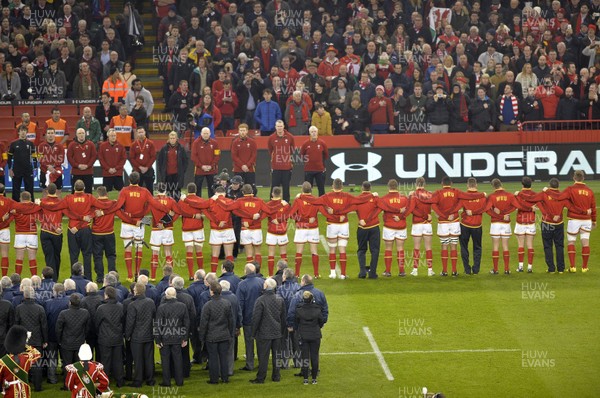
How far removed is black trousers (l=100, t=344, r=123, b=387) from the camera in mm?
18609

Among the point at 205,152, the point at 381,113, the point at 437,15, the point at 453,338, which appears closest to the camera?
the point at 453,338

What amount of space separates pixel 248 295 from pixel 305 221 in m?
4.89

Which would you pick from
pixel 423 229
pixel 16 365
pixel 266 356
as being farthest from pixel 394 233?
pixel 16 365

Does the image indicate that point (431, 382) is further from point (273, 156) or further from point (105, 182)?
point (105, 182)

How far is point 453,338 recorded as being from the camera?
20.9 m

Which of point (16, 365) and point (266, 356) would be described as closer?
point (16, 365)

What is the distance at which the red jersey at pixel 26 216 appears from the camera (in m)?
24.0

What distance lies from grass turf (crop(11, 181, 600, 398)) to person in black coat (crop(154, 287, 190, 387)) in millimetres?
660

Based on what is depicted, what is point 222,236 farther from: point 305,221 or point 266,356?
point 266,356

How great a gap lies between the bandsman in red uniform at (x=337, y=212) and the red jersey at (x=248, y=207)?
1.00 m

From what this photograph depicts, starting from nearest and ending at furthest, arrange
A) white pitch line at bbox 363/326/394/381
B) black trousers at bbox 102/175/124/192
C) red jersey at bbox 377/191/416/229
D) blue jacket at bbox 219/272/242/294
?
white pitch line at bbox 363/326/394/381, blue jacket at bbox 219/272/242/294, red jersey at bbox 377/191/416/229, black trousers at bbox 102/175/124/192

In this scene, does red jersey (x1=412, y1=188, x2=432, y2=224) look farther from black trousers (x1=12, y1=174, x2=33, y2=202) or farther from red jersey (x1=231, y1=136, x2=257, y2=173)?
black trousers (x1=12, y1=174, x2=33, y2=202)

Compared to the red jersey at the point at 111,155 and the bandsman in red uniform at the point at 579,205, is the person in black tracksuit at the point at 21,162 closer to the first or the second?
the red jersey at the point at 111,155

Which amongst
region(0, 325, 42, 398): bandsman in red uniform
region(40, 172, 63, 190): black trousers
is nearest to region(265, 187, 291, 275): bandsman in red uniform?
region(40, 172, 63, 190): black trousers
